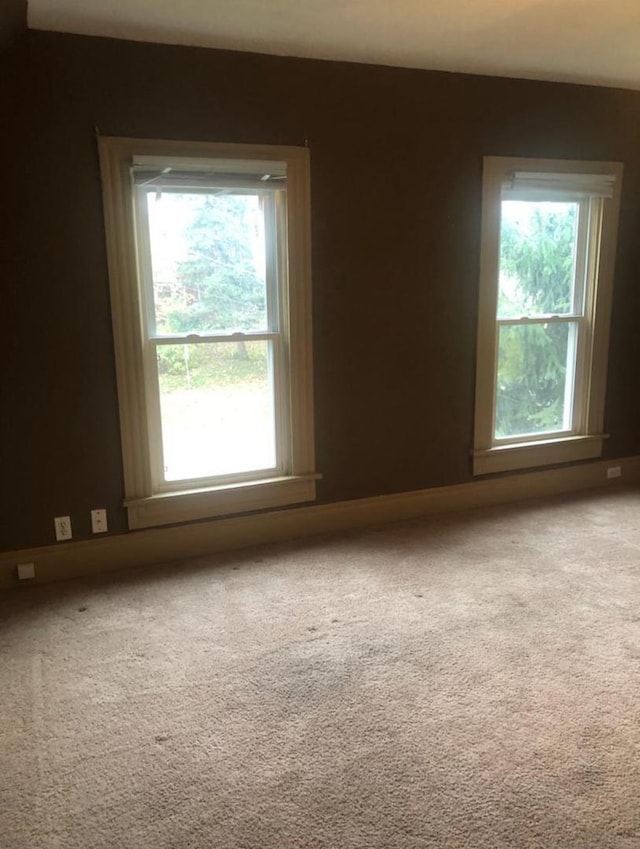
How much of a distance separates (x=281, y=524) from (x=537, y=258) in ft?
7.19

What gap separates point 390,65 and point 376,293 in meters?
1.13

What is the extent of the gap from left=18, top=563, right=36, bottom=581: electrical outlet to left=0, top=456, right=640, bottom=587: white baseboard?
18 mm

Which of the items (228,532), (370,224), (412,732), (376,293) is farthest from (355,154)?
(412,732)

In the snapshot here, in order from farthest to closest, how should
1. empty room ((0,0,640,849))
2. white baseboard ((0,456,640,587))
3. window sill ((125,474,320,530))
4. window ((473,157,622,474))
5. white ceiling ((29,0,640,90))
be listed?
1. window ((473,157,622,474))
2. window sill ((125,474,320,530))
3. white baseboard ((0,456,640,587))
4. white ceiling ((29,0,640,90))
5. empty room ((0,0,640,849))

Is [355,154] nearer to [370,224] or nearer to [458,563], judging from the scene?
[370,224]

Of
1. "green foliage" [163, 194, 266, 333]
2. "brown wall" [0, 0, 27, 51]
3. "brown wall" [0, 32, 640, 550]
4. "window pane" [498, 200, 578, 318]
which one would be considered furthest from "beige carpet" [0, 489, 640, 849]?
"brown wall" [0, 0, 27, 51]

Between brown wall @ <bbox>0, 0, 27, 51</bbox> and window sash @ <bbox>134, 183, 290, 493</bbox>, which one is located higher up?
brown wall @ <bbox>0, 0, 27, 51</bbox>

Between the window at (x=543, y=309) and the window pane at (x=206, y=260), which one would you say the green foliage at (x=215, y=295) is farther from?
the window at (x=543, y=309)

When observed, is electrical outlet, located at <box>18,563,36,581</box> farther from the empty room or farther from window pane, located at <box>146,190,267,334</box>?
window pane, located at <box>146,190,267,334</box>

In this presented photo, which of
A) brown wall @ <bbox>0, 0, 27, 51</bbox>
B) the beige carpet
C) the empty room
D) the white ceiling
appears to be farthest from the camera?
the white ceiling

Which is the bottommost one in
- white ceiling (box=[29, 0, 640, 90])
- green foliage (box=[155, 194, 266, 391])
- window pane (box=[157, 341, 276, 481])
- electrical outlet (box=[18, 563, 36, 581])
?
electrical outlet (box=[18, 563, 36, 581])

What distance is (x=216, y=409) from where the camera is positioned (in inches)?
135

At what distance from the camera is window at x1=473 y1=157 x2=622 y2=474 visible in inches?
151

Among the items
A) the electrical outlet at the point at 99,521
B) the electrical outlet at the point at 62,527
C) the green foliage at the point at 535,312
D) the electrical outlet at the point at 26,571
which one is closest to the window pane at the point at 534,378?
the green foliage at the point at 535,312
